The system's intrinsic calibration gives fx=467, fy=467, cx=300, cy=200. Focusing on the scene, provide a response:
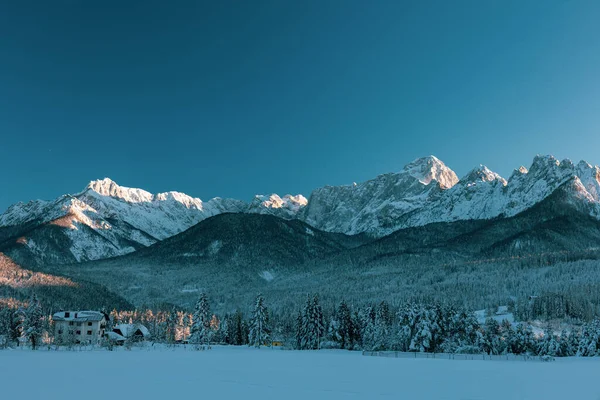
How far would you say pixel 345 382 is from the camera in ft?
123

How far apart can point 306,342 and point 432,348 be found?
85.6 ft

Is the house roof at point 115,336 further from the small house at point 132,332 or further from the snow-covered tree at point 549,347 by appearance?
the snow-covered tree at point 549,347

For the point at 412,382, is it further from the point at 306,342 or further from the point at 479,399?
the point at 306,342

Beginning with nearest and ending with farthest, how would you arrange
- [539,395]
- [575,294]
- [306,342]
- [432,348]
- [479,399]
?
[479,399], [539,395], [432,348], [306,342], [575,294]

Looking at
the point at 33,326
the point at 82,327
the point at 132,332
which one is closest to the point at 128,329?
the point at 132,332

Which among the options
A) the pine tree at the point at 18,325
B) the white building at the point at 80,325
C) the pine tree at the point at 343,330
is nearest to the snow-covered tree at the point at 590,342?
the pine tree at the point at 343,330

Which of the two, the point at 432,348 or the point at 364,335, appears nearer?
the point at 432,348

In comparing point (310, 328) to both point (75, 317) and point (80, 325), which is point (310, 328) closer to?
point (80, 325)

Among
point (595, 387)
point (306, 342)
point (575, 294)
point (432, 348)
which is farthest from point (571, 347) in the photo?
point (575, 294)

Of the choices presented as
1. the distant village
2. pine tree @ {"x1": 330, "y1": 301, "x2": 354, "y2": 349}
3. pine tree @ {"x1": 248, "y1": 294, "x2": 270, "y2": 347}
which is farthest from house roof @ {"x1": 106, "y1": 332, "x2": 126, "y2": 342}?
pine tree @ {"x1": 330, "y1": 301, "x2": 354, "y2": 349}

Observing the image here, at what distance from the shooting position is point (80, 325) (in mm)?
104188

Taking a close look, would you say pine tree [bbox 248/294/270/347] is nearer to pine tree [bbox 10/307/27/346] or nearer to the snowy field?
pine tree [bbox 10/307/27/346]

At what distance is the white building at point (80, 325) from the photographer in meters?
103

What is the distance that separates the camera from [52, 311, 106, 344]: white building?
338 ft
